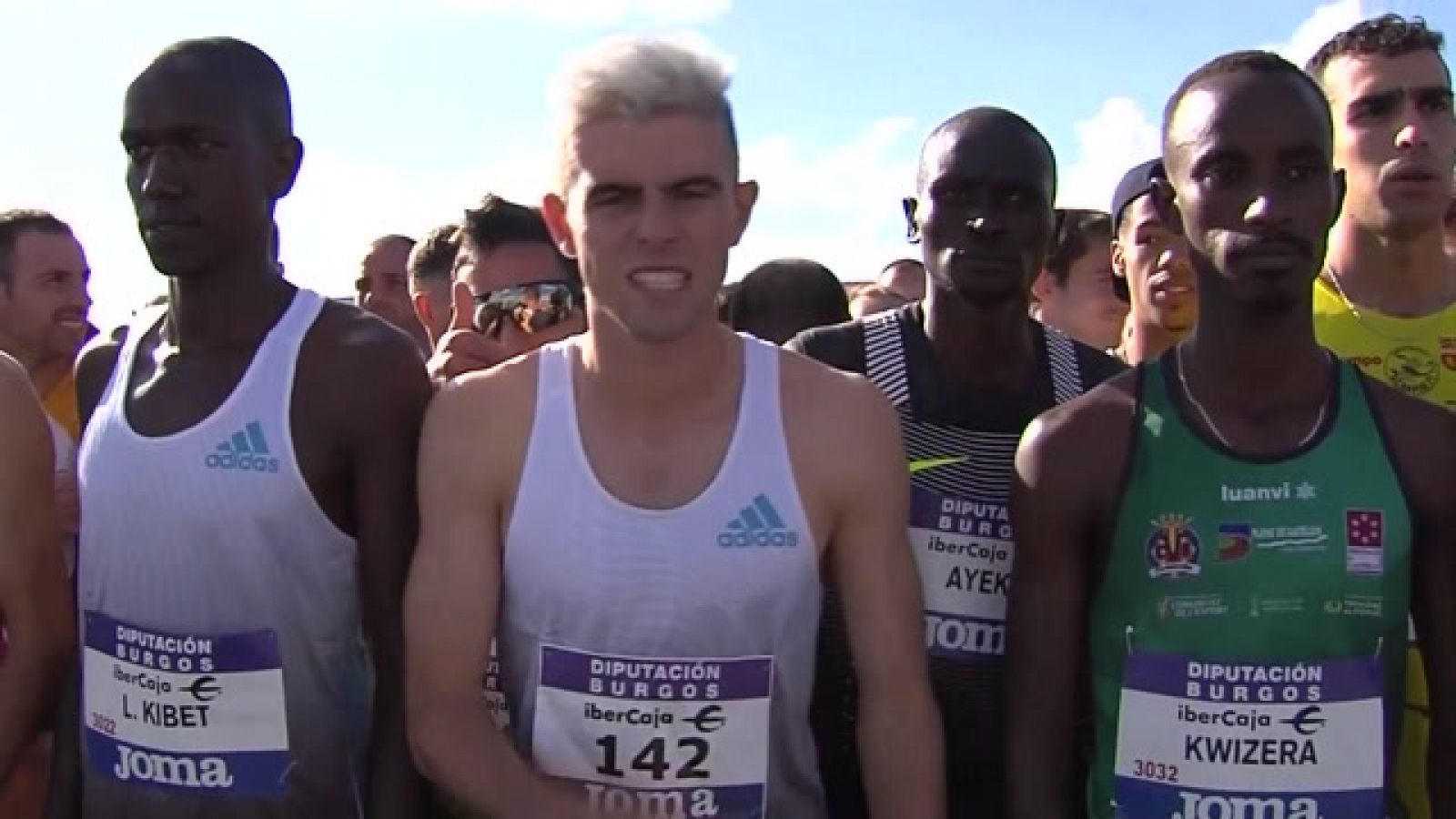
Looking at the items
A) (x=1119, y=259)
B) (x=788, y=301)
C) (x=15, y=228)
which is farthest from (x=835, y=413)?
(x=15, y=228)

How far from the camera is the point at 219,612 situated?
2783 mm

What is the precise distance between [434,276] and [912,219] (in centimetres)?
200

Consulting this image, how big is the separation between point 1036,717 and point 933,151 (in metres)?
1.32

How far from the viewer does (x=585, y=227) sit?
2.66 m

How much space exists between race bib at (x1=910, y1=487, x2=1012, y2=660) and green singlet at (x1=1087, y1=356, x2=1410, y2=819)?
341mm

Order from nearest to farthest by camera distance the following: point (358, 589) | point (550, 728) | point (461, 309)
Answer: point (550, 728), point (358, 589), point (461, 309)

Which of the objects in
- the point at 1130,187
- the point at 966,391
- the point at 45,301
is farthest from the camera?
the point at 45,301

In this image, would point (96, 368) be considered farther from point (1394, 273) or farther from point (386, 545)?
point (1394, 273)

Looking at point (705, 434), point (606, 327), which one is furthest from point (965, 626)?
point (606, 327)

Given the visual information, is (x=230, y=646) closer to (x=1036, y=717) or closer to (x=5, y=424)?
(x=5, y=424)

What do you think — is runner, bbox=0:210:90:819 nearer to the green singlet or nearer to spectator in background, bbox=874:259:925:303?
the green singlet

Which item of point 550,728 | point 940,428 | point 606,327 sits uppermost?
point 606,327

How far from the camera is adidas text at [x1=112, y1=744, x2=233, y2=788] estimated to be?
9.09 feet

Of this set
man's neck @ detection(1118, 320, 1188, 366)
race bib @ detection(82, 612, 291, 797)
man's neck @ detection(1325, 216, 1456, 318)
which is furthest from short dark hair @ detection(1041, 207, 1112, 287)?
race bib @ detection(82, 612, 291, 797)
